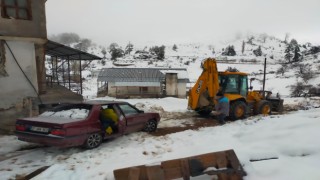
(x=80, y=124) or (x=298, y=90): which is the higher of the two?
(x=80, y=124)

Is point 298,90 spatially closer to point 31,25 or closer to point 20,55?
point 31,25

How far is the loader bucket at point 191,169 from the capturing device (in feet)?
16.7

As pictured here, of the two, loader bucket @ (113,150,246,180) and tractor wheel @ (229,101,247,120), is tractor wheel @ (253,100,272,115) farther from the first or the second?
loader bucket @ (113,150,246,180)

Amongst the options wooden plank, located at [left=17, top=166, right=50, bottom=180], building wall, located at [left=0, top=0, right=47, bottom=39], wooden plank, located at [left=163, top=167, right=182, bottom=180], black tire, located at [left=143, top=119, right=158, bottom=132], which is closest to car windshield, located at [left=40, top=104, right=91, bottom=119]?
wooden plank, located at [left=17, top=166, right=50, bottom=180]

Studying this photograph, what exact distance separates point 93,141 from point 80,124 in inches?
29.6

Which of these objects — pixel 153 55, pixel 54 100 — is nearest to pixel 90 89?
pixel 153 55

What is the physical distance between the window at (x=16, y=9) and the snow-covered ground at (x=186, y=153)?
5.38 meters

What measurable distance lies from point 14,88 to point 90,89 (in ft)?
138

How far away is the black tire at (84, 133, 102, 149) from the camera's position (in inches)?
332

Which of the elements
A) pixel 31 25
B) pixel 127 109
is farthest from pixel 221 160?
pixel 31 25

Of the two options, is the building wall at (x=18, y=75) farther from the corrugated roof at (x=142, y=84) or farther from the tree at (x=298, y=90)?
the tree at (x=298, y=90)

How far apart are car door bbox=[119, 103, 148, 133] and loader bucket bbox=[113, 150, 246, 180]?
4734 mm

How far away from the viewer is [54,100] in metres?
13.7

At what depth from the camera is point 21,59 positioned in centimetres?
1240
